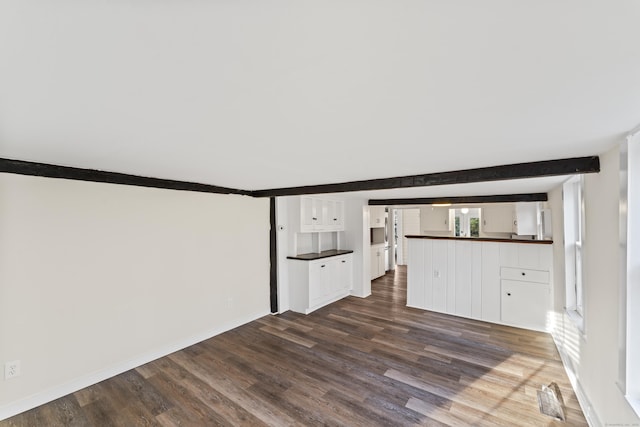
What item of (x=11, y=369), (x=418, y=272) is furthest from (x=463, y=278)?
(x=11, y=369)

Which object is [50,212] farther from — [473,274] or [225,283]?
[473,274]

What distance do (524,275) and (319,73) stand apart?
14.9ft

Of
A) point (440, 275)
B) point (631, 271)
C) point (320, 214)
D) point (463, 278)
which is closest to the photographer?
point (631, 271)

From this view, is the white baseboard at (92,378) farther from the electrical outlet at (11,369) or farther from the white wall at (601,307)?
the white wall at (601,307)

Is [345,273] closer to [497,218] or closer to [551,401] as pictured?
[551,401]

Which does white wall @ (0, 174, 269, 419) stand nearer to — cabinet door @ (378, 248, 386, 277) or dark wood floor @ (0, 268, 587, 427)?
dark wood floor @ (0, 268, 587, 427)

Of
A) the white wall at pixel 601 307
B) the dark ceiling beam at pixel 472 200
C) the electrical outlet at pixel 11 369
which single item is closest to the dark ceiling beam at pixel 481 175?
the white wall at pixel 601 307

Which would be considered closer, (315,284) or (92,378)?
(92,378)

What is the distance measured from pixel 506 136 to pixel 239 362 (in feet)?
10.9

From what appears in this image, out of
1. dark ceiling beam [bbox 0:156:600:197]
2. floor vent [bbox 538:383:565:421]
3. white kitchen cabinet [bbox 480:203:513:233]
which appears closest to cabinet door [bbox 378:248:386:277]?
white kitchen cabinet [bbox 480:203:513:233]

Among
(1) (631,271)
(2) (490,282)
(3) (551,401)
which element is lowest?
(3) (551,401)

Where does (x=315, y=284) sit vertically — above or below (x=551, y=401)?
above

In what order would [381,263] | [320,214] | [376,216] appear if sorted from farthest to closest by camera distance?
[381,263] → [376,216] → [320,214]

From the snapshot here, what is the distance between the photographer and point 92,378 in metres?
2.78
